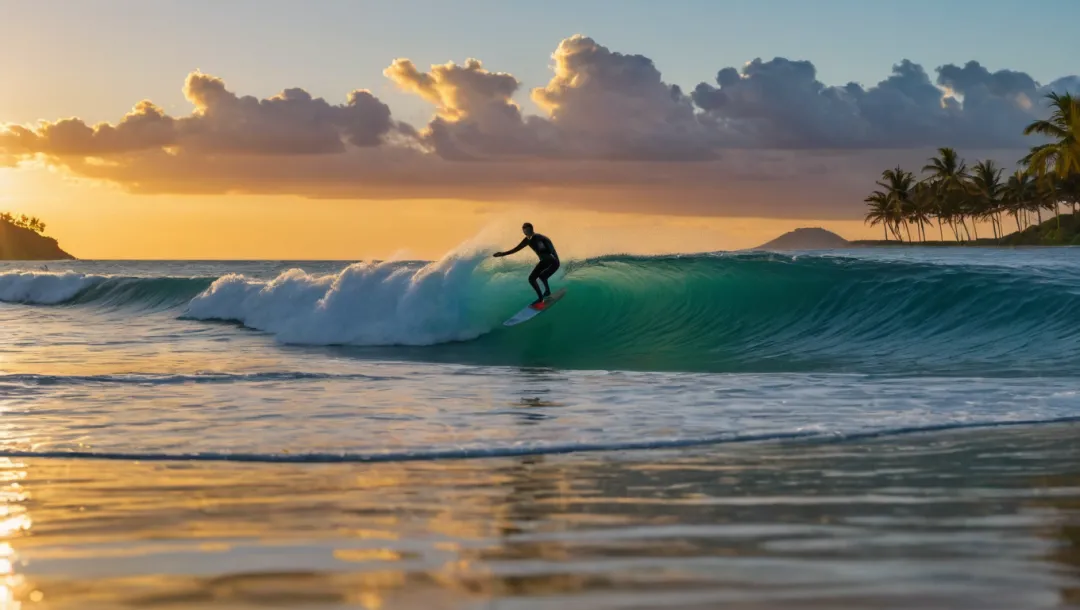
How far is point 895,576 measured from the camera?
3947 mm

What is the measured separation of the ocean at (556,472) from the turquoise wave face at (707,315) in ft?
0.52

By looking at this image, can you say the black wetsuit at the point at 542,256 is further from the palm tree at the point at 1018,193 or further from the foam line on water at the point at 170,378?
the palm tree at the point at 1018,193

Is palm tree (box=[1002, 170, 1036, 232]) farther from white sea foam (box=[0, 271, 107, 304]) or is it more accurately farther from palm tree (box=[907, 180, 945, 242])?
white sea foam (box=[0, 271, 107, 304])

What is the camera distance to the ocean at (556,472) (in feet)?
13.0

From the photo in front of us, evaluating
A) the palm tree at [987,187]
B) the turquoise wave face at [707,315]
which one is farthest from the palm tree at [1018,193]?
the turquoise wave face at [707,315]

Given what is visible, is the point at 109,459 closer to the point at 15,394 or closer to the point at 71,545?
the point at 71,545

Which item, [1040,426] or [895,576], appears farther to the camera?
[1040,426]

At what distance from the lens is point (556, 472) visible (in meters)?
6.54

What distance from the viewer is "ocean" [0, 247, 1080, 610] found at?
156 inches

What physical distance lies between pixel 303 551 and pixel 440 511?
3.29 feet

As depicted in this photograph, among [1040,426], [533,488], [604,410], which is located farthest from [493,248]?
[533,488]

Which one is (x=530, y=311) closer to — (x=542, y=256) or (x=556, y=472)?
(x=542, y=256)

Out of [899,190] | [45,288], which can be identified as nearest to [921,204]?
[899,190]

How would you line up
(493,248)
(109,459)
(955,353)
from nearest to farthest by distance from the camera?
1. (109,459)
2. (955,353)
3. (493,248)
